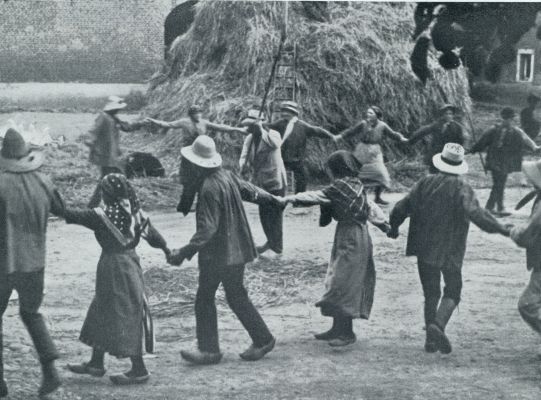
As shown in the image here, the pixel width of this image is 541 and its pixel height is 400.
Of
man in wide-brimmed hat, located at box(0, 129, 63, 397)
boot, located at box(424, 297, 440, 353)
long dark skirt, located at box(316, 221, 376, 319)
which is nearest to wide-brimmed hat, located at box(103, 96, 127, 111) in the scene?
man in wide-brimmed hat, located at box(0, 129, 63, 397)

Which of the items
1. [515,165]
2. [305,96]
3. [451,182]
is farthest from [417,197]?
[305,96]

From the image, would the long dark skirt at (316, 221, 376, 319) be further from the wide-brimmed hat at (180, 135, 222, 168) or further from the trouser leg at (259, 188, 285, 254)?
the trouser leg at (259, 188, 285, 254)

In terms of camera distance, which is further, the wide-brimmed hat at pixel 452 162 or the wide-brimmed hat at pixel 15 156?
the wide-brimmed hat at pixel 452 162

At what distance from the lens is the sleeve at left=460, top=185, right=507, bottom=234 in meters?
5.19

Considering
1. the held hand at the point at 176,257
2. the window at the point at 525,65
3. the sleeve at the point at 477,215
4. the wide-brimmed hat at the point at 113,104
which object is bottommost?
the held hand at the point at 176,257

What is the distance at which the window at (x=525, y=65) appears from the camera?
215 inches

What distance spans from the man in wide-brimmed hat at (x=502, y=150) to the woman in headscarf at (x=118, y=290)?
299cm

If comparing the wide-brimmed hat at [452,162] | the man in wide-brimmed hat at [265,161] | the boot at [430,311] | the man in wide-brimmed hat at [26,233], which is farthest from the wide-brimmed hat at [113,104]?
the boot at [430,311]

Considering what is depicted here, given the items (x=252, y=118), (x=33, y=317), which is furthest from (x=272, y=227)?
(x=33, y=317)

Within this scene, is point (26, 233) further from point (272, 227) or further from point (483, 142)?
point (483, 142)

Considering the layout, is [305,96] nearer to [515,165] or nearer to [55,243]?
[515,165]

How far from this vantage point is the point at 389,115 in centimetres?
942

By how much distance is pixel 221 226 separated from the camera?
5.05m

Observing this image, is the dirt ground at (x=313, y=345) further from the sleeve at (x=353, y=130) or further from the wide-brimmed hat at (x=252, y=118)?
the sleeve at (x=353, y=130)
